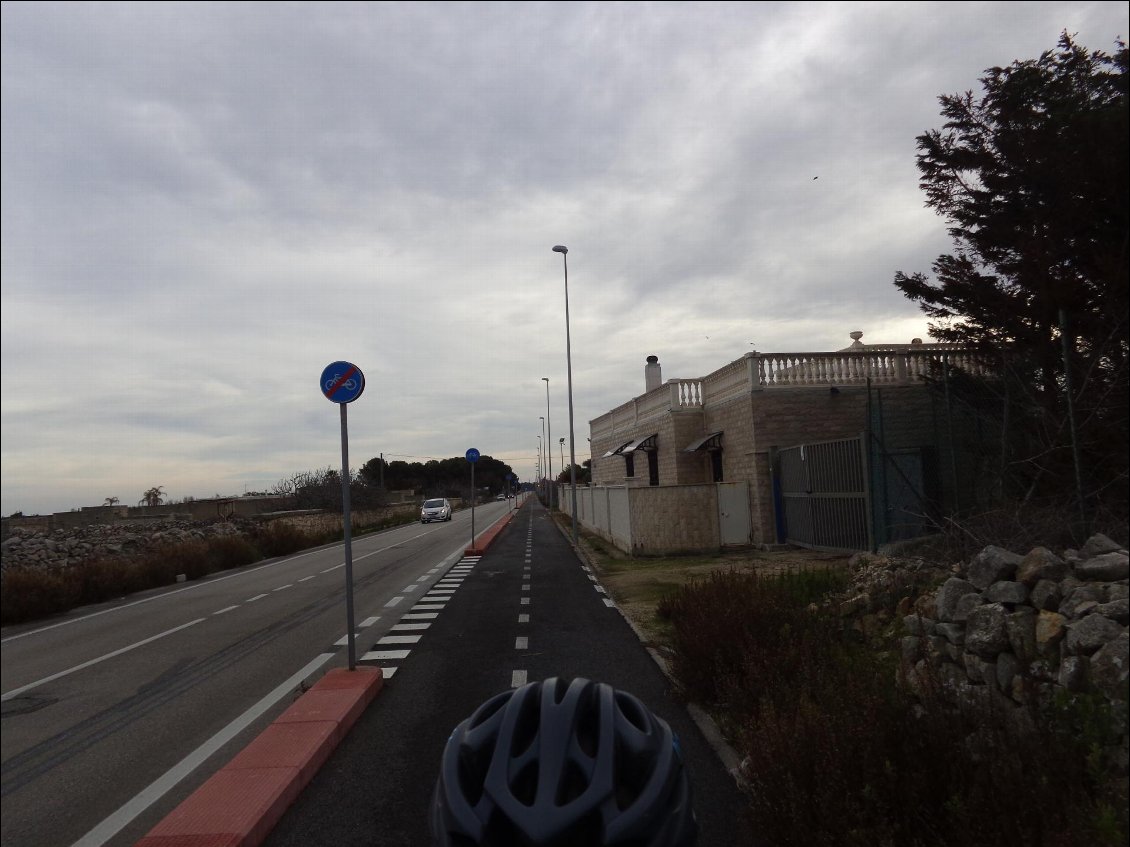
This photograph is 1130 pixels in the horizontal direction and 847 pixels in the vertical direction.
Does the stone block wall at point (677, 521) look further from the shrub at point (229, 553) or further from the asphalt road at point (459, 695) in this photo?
the shrub at point (229, 553)

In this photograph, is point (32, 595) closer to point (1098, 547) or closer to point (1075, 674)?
point (1075, 674)

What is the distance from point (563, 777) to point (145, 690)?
8.18 m

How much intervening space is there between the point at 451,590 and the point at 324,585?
416 centimetres

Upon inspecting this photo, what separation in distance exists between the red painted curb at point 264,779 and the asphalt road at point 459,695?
0.11 m

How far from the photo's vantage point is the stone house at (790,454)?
12.6m

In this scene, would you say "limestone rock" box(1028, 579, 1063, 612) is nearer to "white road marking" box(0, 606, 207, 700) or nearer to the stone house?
the stone house

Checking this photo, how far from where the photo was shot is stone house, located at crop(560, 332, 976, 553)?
12.6 meters

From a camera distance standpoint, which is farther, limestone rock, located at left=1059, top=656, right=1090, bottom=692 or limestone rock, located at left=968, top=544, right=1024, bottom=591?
limestone rock, located at left=968, top=544, right=1024, bottom=591

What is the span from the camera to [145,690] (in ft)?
27.2

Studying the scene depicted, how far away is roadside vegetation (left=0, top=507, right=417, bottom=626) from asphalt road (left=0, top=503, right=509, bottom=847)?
73cm

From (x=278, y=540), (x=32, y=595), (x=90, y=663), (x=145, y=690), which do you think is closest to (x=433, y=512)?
(x=278, y=540)

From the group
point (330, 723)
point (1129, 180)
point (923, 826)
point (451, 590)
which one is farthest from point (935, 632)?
point (451, 590)

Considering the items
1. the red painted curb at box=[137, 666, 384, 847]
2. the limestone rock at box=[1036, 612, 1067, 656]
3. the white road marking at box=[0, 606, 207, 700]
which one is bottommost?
the white road marking at box=[0, 606, 207, 700]

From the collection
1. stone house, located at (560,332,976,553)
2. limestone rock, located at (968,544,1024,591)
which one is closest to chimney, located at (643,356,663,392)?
stone house, located at (560,332,976,553)
